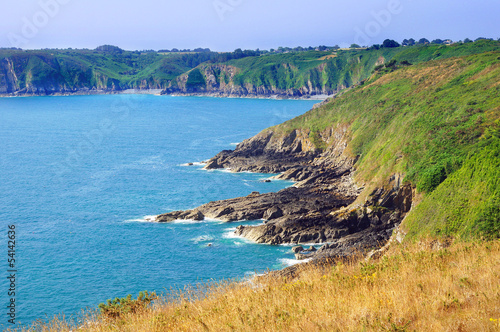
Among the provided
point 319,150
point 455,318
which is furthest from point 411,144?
point 455,318

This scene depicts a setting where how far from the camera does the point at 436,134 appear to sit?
5197cm

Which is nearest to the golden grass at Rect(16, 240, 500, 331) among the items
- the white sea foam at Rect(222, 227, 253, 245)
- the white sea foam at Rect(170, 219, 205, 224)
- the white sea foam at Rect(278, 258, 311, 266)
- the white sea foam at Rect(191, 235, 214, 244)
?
the white sea foam at Rect(278, 258, 311, 266)

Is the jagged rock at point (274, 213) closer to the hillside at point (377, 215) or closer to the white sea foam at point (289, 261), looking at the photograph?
the hillside at point (377, 215)

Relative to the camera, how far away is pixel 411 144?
175ft

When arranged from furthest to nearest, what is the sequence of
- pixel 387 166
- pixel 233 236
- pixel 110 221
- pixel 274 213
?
1. pixel 110 221
2. pixel 274 213
3. pixel 387 166
4. pixel 233 236

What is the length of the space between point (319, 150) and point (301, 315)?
71.4 metres

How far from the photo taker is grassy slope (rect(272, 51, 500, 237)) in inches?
1425

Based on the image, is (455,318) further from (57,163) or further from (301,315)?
(57,163)

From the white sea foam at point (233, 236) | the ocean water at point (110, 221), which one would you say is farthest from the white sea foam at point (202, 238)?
the white sea foam at point (233, 236)

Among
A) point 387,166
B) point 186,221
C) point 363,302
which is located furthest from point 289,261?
point 363,302

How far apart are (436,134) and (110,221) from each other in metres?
41.0

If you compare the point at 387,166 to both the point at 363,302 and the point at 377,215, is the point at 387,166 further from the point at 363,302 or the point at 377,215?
the point at 363,302

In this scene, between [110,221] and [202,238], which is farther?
[110,221]

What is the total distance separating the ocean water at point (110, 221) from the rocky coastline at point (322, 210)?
2239mm
